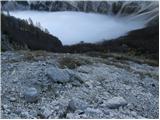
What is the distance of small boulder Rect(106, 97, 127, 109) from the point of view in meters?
12.5

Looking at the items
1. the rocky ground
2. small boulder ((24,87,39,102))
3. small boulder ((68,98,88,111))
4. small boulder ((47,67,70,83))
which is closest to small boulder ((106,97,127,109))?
the rocky ground

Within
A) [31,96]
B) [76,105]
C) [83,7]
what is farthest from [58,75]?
[83,7]

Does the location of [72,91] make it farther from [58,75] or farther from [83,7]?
[83,7]

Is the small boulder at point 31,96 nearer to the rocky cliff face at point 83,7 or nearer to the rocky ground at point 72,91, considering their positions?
the rocky ground at point 72,91

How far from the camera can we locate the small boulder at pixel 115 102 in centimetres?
1245

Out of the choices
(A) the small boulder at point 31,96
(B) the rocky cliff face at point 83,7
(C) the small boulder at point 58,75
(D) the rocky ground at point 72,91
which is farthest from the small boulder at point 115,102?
(B) the rocky cliff face at point 83,7

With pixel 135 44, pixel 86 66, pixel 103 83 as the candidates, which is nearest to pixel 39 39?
pixel 135 44

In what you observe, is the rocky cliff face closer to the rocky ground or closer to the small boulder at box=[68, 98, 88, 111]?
the rocky ground

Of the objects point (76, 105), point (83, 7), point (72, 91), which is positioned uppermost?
point (76, 105)

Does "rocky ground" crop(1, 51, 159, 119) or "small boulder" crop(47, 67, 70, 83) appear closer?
"rocky ground" crop(1, 51, 159, 119)

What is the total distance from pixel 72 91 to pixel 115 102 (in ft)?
4.16

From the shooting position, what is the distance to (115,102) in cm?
1270

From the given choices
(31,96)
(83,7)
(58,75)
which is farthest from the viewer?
(83,7)

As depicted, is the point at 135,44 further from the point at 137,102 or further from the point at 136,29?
the point at 137,102
